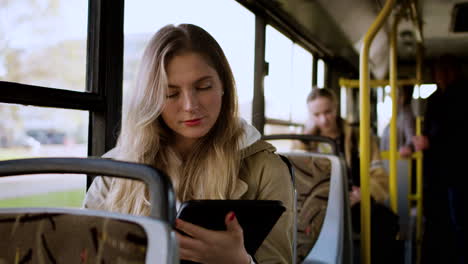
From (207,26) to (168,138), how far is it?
149 cm

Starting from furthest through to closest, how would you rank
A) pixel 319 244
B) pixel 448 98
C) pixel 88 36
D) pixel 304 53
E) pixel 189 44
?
pixel 304 53
pixel 448 98
pixel 319 244
pixel 88 36
pixel 189 44

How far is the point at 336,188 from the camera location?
7.50ft

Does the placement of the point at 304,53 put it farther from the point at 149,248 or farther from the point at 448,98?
the point at 149,248

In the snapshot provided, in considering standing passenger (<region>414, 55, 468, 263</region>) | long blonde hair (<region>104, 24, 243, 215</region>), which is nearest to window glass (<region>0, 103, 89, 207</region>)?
long blonde hair (<region>104, 24, 243, 215</region>)

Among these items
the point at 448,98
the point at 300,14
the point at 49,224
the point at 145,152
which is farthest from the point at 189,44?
the point at 300,14

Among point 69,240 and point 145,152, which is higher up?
point 145,152

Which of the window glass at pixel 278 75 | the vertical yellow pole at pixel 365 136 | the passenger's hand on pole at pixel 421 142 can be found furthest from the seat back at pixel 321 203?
the passenger's hand on pole at pixel 421 142

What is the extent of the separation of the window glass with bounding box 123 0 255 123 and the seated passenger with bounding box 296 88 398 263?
47 centimetres

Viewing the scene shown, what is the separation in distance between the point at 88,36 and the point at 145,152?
0.62 metres

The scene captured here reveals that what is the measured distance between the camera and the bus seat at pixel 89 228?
627 mm

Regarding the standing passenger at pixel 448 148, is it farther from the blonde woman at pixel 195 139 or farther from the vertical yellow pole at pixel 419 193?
the blonde woman at pixel 195 139

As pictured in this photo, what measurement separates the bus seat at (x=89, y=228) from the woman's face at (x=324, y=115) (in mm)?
2513

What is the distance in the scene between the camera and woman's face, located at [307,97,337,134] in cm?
311

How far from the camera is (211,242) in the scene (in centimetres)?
78
